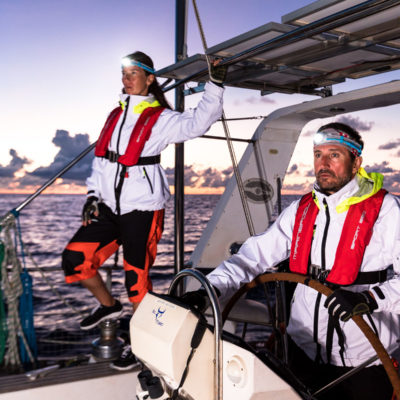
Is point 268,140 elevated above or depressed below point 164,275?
above

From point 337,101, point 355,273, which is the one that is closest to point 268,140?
point 337,101

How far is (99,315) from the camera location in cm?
295

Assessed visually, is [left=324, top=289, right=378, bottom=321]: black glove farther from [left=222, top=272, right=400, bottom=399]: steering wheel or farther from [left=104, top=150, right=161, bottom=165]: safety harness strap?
[left=104, top=150, right=161, bottom=165]: safety harness strap

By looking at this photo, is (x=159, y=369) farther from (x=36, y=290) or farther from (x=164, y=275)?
(x=164, y=275)

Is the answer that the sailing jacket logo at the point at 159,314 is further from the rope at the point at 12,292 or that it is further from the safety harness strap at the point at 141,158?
the rope at the point at 12,292

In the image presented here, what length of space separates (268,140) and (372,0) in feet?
8.10

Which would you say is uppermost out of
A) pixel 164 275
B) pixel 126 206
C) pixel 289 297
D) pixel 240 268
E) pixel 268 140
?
pixel 268 140

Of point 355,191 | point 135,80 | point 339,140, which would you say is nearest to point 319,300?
point 355,191

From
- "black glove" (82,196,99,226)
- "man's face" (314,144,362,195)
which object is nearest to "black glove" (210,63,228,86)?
"man's face" (314,144,362,195)

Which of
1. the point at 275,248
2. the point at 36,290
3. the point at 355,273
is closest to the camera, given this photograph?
the point at 355,273

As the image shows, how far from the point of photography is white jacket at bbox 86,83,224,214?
2729 millimetres

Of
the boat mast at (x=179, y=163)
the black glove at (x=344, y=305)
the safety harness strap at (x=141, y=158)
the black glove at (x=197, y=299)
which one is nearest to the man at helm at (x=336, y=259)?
the black glove at (x=344, y=305)

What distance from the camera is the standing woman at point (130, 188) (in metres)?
2.78

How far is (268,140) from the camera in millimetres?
4148
